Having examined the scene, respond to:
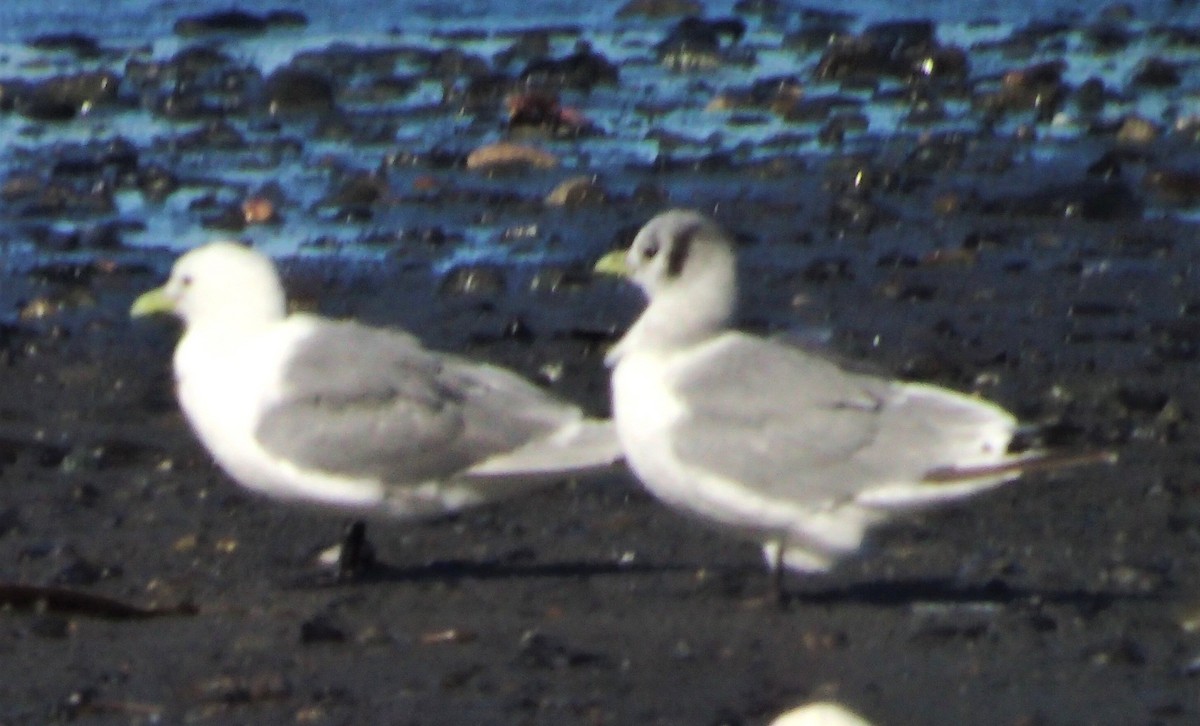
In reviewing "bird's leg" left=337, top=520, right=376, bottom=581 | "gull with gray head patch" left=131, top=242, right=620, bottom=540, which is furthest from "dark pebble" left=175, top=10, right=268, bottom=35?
"bird's leg" left=337, top=520, right=376, bottom=581

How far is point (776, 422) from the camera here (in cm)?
717

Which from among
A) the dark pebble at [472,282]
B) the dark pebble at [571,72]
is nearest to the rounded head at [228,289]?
the dark pebble at [472,282]

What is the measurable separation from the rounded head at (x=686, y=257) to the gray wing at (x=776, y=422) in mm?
184

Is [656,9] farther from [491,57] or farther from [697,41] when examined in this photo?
[491,57]

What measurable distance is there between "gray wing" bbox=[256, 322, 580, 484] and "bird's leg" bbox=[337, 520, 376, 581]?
0.59ft

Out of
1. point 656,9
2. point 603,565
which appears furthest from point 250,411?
point 656,9

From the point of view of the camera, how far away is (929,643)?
6.69m

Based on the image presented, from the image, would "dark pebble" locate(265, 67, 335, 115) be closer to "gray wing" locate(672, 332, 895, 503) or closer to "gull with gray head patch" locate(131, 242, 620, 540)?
"gull with gray head patch" locate(131, 242, 620, 540)

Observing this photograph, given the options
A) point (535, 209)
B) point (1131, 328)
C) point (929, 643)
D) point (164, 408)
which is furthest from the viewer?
point (535, 209)

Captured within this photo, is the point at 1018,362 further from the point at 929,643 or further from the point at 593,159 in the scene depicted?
the point at 593,159

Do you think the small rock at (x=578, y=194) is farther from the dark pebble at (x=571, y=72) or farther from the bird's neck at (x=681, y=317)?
the bird's neck at (x=681, y=317)

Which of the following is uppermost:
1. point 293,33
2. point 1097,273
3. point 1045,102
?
point 293,33

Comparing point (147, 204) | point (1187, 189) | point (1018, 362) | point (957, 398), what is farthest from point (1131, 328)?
point (147, 204)

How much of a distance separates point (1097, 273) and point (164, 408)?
12.6ft
